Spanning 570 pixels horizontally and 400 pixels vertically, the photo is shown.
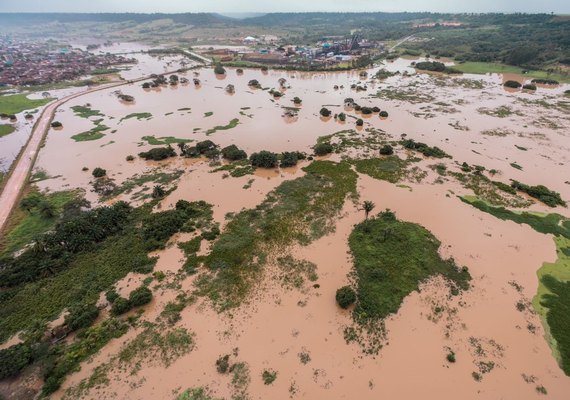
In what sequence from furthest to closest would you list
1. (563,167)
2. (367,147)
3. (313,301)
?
(367,147)
(563,167)
(313,301)

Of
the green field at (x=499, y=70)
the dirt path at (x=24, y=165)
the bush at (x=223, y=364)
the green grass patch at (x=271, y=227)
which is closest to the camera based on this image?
the bush at (x=223, y=364)

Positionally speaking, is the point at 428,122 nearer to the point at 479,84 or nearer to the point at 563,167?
the point at 563,167

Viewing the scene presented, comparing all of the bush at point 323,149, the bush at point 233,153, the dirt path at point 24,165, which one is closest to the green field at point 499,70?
the bush at point 323,149

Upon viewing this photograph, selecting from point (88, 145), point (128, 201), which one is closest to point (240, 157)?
point (128, 201)

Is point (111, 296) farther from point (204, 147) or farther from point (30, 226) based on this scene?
point (204, 147)

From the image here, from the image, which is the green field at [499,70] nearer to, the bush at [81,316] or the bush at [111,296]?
the bush at [111,296]

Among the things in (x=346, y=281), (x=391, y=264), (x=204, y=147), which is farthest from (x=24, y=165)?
(x=391, y=264)

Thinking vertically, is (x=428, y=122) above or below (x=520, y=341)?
above
